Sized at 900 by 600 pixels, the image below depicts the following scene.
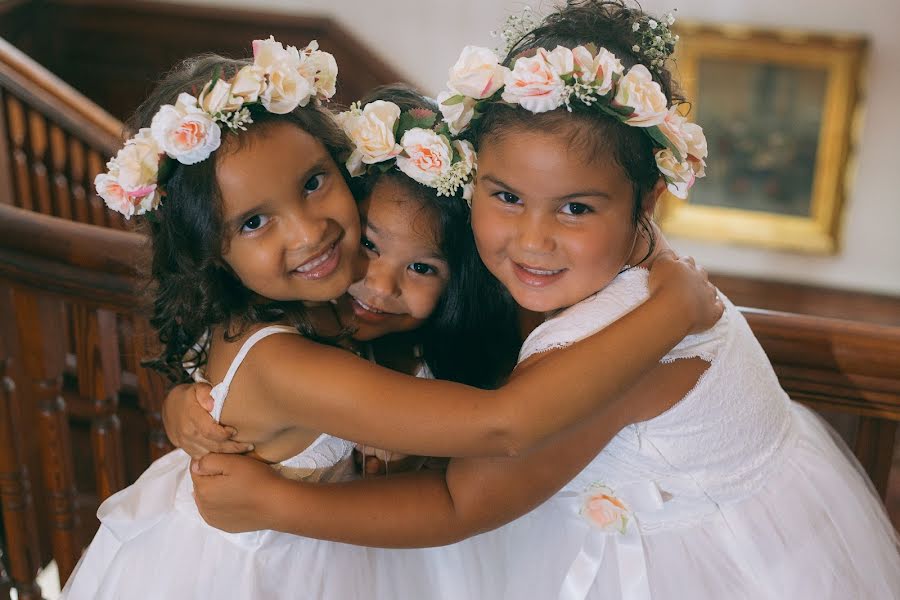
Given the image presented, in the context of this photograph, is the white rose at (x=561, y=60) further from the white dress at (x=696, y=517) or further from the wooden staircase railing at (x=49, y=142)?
the wooden staircase railing at (x=49, y=142)

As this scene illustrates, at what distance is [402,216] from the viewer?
1.75 m

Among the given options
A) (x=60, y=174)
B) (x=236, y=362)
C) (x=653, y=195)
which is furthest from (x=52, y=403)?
(x=60, y=174)

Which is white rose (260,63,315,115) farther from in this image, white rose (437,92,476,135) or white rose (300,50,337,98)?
white rose (437,92,476,135)

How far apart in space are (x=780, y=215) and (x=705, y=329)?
3901 millimetres

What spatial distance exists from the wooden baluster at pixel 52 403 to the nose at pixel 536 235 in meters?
1.03

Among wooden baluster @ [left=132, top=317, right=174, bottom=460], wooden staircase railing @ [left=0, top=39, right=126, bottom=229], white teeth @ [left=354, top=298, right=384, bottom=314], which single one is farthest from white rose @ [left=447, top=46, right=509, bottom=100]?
wooden staircase railing @ [left=0, top=39, right=126, bottom=229]

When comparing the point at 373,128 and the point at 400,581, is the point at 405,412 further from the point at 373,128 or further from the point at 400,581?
the point at 373,128

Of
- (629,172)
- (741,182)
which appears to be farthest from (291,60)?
(741,182)

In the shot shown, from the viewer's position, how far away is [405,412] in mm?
1451

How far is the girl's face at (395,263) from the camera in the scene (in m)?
1.75

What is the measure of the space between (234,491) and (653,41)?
3.33ft

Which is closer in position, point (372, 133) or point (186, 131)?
point (186, 131)

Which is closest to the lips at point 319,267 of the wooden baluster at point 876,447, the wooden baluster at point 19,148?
the wooden baluster at point 876,447

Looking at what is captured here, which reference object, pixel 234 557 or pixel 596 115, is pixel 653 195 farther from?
pixel 234 557
